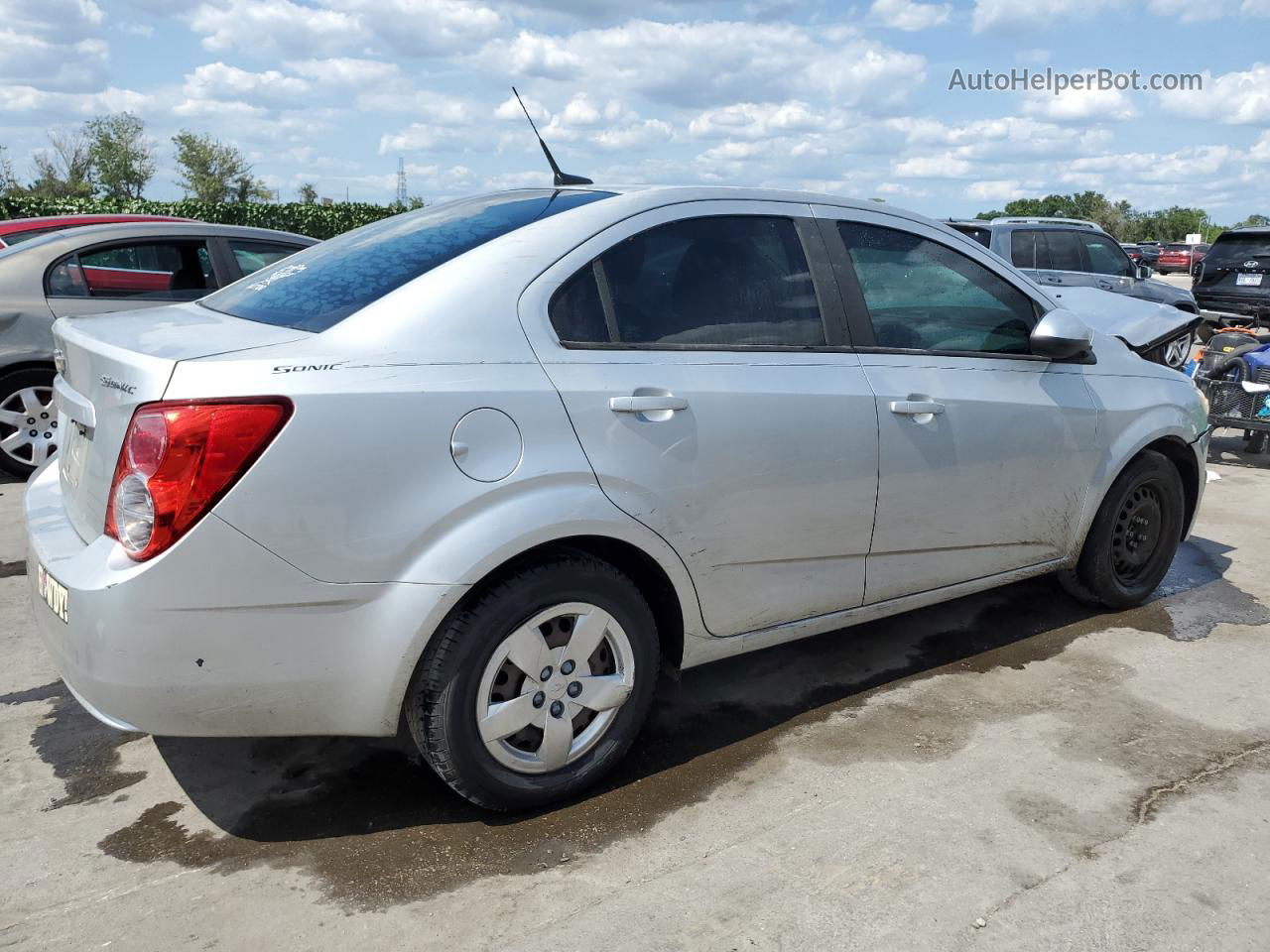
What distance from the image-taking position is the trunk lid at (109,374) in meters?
2.52

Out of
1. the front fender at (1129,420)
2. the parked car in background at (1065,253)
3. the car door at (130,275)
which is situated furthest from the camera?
the parked car in background at (1065,253)

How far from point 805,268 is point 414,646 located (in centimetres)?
177

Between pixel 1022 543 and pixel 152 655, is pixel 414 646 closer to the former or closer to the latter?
pixel 152 655

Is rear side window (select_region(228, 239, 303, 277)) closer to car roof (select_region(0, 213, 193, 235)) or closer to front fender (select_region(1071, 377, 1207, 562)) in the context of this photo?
car roof (select_region(0, 213, 193, 235))

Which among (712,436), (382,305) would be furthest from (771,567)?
(382,305)

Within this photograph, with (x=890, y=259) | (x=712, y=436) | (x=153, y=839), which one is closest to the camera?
(x=153, y=839)

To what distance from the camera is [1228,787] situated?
10.5ft

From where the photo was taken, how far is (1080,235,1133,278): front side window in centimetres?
1379

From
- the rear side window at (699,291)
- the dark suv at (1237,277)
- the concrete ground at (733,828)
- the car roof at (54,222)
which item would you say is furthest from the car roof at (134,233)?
the dark suv at (1237,277)

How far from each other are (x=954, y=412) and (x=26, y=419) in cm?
551

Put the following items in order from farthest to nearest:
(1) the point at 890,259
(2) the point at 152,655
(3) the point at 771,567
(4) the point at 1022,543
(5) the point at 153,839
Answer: (4) the point at 1022,543
(1) the point at 890,259
(3) the point at 771,567
(5) the point at 153,839
(2) the point at 152,655

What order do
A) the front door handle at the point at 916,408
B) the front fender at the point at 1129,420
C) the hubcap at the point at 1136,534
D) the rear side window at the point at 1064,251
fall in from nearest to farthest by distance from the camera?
the front door handle at the point at 916,408 < the front fender at the point at 1129,420 < the hubcap at the point at 1136,534 < the rear side window at the point at 1064,251

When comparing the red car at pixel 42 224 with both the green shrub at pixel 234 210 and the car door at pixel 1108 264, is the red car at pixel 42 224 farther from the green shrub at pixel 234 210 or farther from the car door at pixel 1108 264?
the green shrub at pixel 234 210

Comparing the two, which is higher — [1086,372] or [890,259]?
[890,259]
